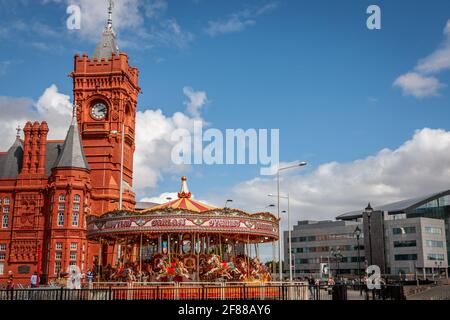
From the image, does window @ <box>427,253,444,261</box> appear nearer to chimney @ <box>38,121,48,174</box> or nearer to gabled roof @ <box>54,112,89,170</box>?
gabled roof @ <box>54,112,89,170</box>

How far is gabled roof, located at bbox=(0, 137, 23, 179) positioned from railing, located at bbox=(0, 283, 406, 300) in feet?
147

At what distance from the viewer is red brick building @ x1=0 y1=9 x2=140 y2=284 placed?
63.4m

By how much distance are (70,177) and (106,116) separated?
13888 millimetres

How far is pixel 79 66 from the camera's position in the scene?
254 feet

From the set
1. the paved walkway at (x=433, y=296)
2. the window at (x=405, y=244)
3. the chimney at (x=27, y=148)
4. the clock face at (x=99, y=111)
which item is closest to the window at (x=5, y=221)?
the chimney at (x=27, y=148)

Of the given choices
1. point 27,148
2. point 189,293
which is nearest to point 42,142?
point 27,148

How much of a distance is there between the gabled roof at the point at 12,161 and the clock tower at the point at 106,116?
853cm

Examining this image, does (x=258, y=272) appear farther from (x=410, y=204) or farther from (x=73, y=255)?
(x=410, y=204)

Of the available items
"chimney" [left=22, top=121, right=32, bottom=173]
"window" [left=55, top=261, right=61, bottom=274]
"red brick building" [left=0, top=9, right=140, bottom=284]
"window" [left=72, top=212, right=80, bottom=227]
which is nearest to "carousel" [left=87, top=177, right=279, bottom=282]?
"red brick building" [left=0, top=9, right=140, bottom=284]

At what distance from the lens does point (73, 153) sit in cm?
6681

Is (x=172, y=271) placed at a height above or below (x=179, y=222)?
below

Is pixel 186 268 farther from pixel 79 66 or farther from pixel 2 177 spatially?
pixel 79 66

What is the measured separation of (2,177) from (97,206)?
13.0 metres
